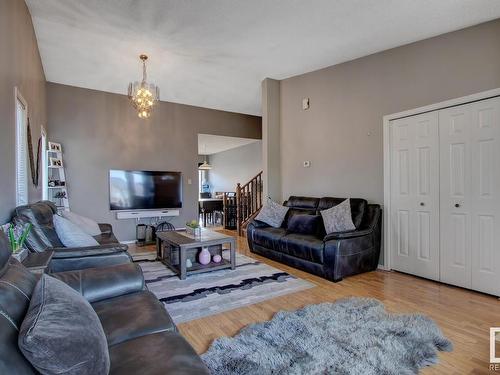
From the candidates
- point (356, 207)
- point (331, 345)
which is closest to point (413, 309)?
point (331, 345)

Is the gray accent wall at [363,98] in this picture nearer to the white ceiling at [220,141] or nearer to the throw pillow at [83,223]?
the white ceiling at [220,141]

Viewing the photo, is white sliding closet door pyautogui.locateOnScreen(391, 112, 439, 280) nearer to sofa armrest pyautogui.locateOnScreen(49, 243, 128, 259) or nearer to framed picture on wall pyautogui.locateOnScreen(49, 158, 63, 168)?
sofa armrest pyautogui.locateOnScreen(49, 243, 128, 259)

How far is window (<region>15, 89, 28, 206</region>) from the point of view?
8.93 feet

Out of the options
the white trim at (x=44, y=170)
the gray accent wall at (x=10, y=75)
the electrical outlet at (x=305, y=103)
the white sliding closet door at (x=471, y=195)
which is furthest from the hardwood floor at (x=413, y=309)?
the white trim at (x=44, y=170)

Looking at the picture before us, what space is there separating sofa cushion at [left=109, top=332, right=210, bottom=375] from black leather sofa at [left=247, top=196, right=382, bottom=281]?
7.92 feet

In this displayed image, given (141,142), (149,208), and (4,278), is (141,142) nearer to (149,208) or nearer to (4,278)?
(149,208)

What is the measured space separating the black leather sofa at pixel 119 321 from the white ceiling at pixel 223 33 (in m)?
2.62

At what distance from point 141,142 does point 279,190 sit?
295 centimetres

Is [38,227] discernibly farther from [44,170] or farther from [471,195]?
[471,195]

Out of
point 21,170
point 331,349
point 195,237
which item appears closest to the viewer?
point 331,349

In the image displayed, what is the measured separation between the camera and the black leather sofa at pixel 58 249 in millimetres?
2225

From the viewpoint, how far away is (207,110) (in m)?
6.57

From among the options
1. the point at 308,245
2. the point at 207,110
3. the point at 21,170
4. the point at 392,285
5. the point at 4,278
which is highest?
the point at 207,110

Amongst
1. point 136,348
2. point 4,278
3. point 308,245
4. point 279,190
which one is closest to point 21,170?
point 4,278
